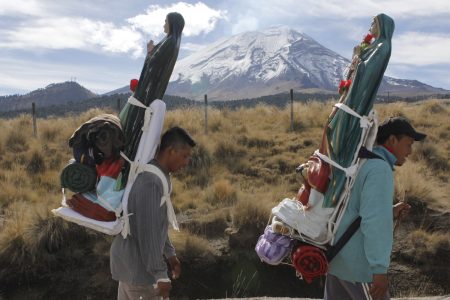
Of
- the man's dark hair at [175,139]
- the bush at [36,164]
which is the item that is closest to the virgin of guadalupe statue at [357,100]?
the man's dark hair at [175,139]

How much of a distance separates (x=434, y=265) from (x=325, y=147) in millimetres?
5818

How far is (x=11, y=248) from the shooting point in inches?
292

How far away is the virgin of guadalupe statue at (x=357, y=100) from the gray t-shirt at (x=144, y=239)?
0.89 m

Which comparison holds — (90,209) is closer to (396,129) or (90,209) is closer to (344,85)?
(344,85)

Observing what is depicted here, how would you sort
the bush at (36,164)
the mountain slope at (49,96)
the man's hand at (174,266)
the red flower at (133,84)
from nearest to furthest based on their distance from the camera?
the red flower at (133,84), the man's hand at (174,266), the bush at (36,164), the mountain slope at (49,96)

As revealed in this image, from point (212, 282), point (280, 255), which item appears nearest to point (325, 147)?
point (280, 255)

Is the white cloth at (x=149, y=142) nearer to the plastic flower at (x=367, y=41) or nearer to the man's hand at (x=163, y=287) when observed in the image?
the man's hand at (x=163, y=287)

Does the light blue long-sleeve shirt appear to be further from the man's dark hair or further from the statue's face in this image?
the man's dark hair

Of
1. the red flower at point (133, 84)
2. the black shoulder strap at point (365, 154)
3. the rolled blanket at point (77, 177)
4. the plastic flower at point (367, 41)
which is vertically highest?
the plastic flower at point (367, 41)

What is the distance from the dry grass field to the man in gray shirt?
15.3 feet

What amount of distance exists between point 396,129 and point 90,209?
170 cm

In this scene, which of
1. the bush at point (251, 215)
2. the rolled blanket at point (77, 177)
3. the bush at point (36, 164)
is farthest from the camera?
the bush at point (36, 164)

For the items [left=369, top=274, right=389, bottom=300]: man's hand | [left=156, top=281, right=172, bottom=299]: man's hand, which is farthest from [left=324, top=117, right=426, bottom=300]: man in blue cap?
[left=156, top=281, right=172, bottom=299]: man's hand

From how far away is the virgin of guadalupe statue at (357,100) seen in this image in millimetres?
2660
